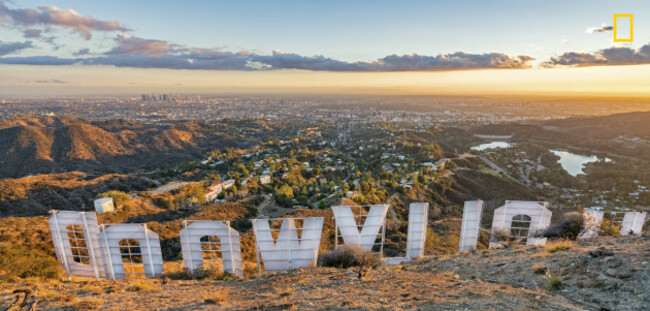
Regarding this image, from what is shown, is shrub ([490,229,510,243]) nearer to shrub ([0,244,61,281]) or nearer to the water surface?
shrub ([0,244,61,281])

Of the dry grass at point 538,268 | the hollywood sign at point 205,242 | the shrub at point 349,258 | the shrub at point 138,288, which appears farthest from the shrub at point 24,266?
the dry grass at point 538,268

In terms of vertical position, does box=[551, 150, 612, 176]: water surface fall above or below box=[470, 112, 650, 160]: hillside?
below

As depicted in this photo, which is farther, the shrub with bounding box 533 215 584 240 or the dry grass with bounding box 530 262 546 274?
the shrub with bounding box 533 215 584 240

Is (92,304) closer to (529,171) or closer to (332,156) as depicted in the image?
(332,156)

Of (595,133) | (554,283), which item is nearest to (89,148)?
(554,283)

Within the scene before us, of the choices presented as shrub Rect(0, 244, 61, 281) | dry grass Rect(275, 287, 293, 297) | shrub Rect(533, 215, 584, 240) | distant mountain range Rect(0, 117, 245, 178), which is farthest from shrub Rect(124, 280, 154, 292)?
distant mountain range Rect(0, 117, 245, 178)

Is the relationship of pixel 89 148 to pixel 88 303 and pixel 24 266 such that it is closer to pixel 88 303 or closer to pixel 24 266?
pixel 24 266
